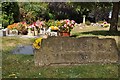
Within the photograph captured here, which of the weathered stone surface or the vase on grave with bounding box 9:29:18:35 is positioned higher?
the weathered stone surface

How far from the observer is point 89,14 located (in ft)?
135

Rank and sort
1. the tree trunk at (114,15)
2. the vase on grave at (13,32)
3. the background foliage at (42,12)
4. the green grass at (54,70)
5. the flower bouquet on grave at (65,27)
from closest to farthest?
the green grass at (54,70) < the flower bouquet on grave at (65,27) < the vase on grave at (13,32) < the tree trunk at (114,15) < the background foliage at (42,12)

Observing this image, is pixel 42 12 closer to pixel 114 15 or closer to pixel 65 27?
pixel 114 15

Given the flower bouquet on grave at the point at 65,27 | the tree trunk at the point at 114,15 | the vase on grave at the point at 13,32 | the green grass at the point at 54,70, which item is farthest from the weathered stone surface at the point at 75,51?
the tree trunk at the point at 114,15

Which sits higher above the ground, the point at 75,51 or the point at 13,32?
the point at 75,51

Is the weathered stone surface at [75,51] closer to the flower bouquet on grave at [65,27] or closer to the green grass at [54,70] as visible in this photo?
the green grass at [54,70]

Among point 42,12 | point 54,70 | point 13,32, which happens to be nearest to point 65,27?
point 13,32

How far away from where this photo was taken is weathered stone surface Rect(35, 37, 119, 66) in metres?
8.19

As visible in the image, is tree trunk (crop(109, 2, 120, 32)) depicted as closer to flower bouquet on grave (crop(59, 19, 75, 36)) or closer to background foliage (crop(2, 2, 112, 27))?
background foliage (crop(2, 2, 112, 27))

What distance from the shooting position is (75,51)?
8.37m

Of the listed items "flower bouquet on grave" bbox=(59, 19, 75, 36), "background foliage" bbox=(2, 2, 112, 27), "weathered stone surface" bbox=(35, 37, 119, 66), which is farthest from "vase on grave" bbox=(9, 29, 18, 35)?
"weathered stone surface" bbox=(35, 37, 119, 66)

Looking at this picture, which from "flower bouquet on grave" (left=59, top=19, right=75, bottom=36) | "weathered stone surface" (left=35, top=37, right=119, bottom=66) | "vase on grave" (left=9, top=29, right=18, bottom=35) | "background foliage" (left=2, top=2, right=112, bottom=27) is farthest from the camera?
"background foliage" (left=2, top=2, right=112, bottom=27)

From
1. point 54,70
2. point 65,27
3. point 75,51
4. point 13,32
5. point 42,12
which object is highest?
point 75,51

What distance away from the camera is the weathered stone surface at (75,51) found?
8.19 meters
